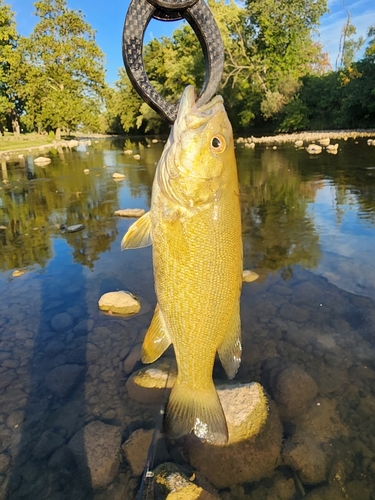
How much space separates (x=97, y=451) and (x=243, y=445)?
55.3 inches

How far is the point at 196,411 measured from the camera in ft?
9.67

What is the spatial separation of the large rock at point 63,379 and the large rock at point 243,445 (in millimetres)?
1663

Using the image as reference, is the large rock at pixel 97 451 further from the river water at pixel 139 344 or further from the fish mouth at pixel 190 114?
the fish mouth at pixel 190 114

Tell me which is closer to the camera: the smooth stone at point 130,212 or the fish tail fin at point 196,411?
the fish tail fin at point 196,411

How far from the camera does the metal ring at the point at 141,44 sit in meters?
2.72

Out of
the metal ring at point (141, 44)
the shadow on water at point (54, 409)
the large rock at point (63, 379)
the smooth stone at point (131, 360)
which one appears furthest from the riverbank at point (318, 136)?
the metal ring at point (141, 44)

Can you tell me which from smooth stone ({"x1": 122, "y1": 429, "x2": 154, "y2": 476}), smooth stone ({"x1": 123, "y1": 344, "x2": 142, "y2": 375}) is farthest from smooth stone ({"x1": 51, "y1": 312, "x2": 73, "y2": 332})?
smooth stone ({"x1": 122, "y1": 429, "x2": 154, "y2": 476})

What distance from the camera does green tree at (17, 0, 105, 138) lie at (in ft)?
157

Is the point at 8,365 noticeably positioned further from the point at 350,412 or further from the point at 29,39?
the point at 29,39

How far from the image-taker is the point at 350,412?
4.08 m

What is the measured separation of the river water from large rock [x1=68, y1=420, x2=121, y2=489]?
0.07 feet

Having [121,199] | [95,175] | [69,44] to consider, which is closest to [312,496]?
[121,199]

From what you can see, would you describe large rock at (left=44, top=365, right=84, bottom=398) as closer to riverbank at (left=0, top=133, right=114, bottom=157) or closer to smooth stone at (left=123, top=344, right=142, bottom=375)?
smooth stone at (left=123, top=344, right=142, bottom=375)

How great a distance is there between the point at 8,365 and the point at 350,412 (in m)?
4.19
